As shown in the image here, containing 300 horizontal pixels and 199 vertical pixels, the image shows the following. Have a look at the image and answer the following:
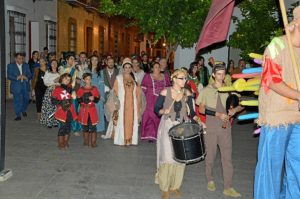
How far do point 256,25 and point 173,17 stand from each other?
7.22 feet

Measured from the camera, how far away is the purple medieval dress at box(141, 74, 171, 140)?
9.77 metres

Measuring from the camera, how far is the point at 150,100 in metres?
9.98

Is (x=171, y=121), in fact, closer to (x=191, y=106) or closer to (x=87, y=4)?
(x=191, y=106)

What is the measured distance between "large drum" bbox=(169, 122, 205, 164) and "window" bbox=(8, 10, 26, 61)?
43.4ft

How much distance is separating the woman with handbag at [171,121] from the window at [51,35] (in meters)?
16.8

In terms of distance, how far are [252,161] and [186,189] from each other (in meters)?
2.37

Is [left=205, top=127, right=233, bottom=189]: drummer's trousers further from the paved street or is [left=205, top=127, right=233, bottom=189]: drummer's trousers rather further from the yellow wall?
the yellow wall

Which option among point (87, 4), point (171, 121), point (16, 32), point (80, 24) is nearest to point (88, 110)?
point (171, 121)


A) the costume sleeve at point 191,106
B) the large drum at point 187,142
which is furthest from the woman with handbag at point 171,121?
the large drum at point 187,142

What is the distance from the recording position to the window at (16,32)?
17827 mm

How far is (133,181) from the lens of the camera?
22.2 feet

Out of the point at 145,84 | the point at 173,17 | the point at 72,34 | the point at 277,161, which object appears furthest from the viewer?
the point at 72,34

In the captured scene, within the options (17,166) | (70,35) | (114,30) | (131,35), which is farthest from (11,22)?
(131,35)

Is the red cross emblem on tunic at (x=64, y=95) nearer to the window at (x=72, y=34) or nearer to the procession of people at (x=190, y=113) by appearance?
the procession of people at (x=190, y=113)
